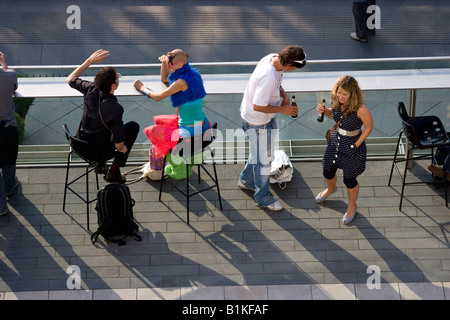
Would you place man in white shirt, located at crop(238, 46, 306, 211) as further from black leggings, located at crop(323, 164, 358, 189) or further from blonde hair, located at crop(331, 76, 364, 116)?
black leggings, located at crop(323, 164, 358, 189)

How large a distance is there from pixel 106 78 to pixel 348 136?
7.79 ft

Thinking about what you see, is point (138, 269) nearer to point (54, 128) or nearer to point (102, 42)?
point (54, 128)

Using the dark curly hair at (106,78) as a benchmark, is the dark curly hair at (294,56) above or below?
above

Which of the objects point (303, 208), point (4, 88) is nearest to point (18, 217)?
point (4, 88)

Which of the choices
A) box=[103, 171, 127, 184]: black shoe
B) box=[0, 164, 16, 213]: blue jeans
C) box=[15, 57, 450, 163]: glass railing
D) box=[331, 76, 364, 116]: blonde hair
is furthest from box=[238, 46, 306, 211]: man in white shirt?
box=[0, 164, 16, 213]: blue jeans

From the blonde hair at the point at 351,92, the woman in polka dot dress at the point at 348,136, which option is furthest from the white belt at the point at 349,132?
the blonde hair at the point at 351,92

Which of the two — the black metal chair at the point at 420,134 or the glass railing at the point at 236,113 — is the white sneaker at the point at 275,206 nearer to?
the glass railing at the point at 236,113

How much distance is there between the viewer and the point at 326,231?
7281 mm

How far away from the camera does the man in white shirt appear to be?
22.1 feet

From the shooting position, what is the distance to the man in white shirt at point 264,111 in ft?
22.1

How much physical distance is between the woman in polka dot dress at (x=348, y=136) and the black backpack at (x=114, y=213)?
201 centimetres

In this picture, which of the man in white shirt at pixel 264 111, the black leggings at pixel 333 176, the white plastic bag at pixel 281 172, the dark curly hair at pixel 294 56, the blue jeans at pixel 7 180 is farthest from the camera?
the white plastic bag at pixel 281 172

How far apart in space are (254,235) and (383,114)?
2.05 meters

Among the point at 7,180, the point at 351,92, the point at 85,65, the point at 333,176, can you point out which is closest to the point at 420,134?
the point at 333,176
